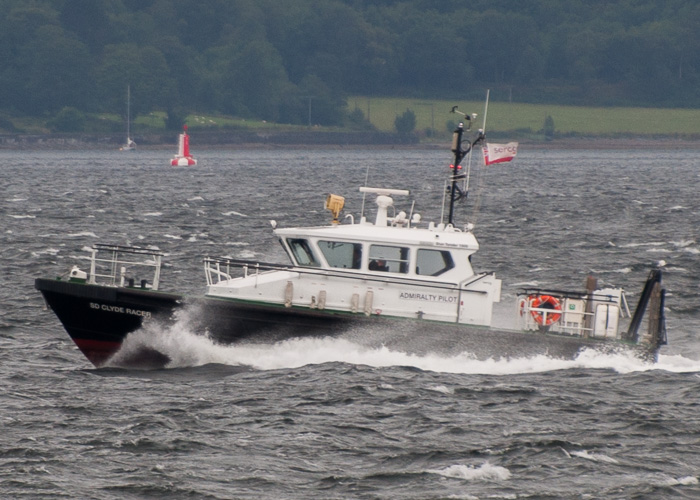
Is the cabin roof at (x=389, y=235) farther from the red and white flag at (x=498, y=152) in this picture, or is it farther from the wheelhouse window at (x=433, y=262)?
the red and white flag at (x=498, y=152)

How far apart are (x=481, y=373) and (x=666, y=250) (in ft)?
73.8

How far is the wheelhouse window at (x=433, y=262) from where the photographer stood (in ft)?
70.4

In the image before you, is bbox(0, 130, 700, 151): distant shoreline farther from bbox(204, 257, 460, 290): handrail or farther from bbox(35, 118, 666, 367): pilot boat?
bbox(204, 257, 460, 290): handrail

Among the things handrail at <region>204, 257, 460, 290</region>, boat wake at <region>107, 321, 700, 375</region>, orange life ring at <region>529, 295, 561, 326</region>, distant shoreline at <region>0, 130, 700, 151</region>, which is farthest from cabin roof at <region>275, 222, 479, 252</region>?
distant shoreline at <region>0, 130, 700, 151</region>

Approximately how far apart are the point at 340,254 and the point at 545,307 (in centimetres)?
407

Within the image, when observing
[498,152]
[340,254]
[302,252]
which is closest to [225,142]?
[498,152]

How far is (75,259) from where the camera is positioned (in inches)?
1425

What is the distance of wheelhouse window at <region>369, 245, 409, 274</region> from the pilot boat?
0.06 feet

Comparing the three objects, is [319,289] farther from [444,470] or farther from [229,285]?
[444,470]

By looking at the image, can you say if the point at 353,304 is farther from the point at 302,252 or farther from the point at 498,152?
the point at 498,152

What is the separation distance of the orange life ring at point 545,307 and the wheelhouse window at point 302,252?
13.8 feet

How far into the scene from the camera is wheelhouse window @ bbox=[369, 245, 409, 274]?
21.4 m

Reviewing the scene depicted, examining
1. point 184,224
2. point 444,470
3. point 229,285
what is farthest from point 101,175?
point 444,470

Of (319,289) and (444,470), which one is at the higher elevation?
(319,289)
